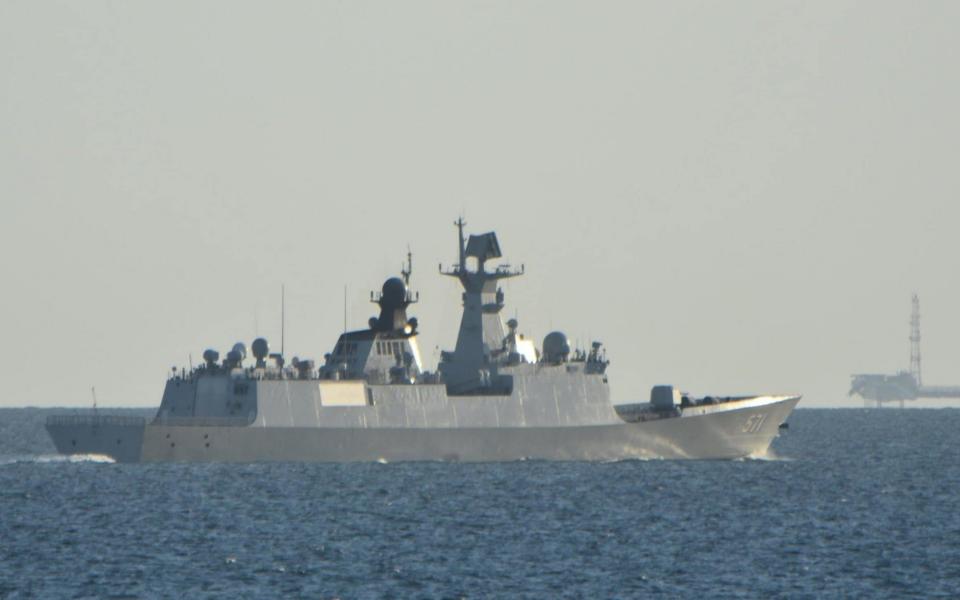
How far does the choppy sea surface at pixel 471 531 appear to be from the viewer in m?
36.3

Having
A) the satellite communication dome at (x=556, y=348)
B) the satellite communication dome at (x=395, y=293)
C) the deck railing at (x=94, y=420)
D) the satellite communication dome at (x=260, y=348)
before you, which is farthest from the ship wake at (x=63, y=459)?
the satellite communication dome at (x=556, y=348)

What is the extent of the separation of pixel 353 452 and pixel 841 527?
18671 millimetres

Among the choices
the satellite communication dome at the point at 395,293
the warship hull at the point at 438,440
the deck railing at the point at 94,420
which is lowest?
the warship hull at the point at 438,440

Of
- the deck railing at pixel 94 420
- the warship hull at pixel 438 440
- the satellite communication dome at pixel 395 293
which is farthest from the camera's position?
the satellite communication dome at pixel 395 293

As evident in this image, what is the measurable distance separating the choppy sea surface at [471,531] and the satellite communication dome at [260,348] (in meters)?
3.69

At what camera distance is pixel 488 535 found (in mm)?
43906

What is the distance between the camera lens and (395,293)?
2511 inches

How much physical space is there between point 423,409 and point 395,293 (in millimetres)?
4703

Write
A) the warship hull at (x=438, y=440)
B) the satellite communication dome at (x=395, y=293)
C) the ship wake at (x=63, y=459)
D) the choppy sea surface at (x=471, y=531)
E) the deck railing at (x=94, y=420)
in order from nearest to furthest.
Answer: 1. the choppy sea surface at (x=471, y=531)
2. the warship hull at (x=438, y=440)
3. the deck railing at (x=94, y=420)
4. the ship wake at (x=63, y=459)
5. the satellite communication dome at (x=395, y=293)

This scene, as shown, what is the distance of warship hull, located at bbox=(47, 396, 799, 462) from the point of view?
58.1 meters

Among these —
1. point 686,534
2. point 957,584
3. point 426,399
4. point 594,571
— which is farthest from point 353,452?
point 957,584

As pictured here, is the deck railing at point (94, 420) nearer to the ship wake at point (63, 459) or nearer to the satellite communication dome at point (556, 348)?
the ship wake at point (63, 459)

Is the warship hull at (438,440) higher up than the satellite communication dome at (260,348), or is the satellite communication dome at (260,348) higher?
the satellite communication dome at (260,348)

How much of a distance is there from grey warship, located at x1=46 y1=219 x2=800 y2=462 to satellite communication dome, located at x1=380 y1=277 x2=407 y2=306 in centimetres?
5
